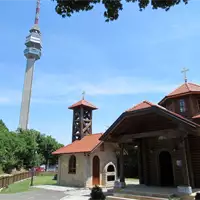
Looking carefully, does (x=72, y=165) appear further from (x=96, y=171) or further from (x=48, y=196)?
(x=48, y=196)

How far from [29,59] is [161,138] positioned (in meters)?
77.4

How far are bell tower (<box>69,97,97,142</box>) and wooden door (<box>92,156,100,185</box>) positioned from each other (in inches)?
250

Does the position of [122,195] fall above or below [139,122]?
below

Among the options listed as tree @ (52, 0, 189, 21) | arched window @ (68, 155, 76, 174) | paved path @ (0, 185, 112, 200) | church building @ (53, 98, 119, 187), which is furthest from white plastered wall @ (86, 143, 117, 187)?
tree @ (52, 0, 189, 21)

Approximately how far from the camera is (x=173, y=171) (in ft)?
46.4

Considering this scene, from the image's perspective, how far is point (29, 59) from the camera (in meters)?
83.2

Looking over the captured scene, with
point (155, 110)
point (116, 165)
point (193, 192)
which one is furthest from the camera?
point (116, 165)

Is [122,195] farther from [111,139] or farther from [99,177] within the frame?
[99,177]

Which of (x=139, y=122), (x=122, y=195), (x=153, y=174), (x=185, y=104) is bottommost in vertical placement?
(x=122, y=195)

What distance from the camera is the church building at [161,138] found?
1340cm

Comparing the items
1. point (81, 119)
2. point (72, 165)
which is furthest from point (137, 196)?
point (81, 119)

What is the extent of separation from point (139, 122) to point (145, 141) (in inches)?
68.1

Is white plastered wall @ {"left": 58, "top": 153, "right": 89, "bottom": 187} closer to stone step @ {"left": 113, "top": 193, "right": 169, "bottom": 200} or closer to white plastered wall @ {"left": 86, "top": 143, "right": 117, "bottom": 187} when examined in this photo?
white plastered wall @ {"left": 86, "top": 143, "right": 117, "bottom": 187}

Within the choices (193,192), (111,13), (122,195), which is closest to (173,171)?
(193,192)
